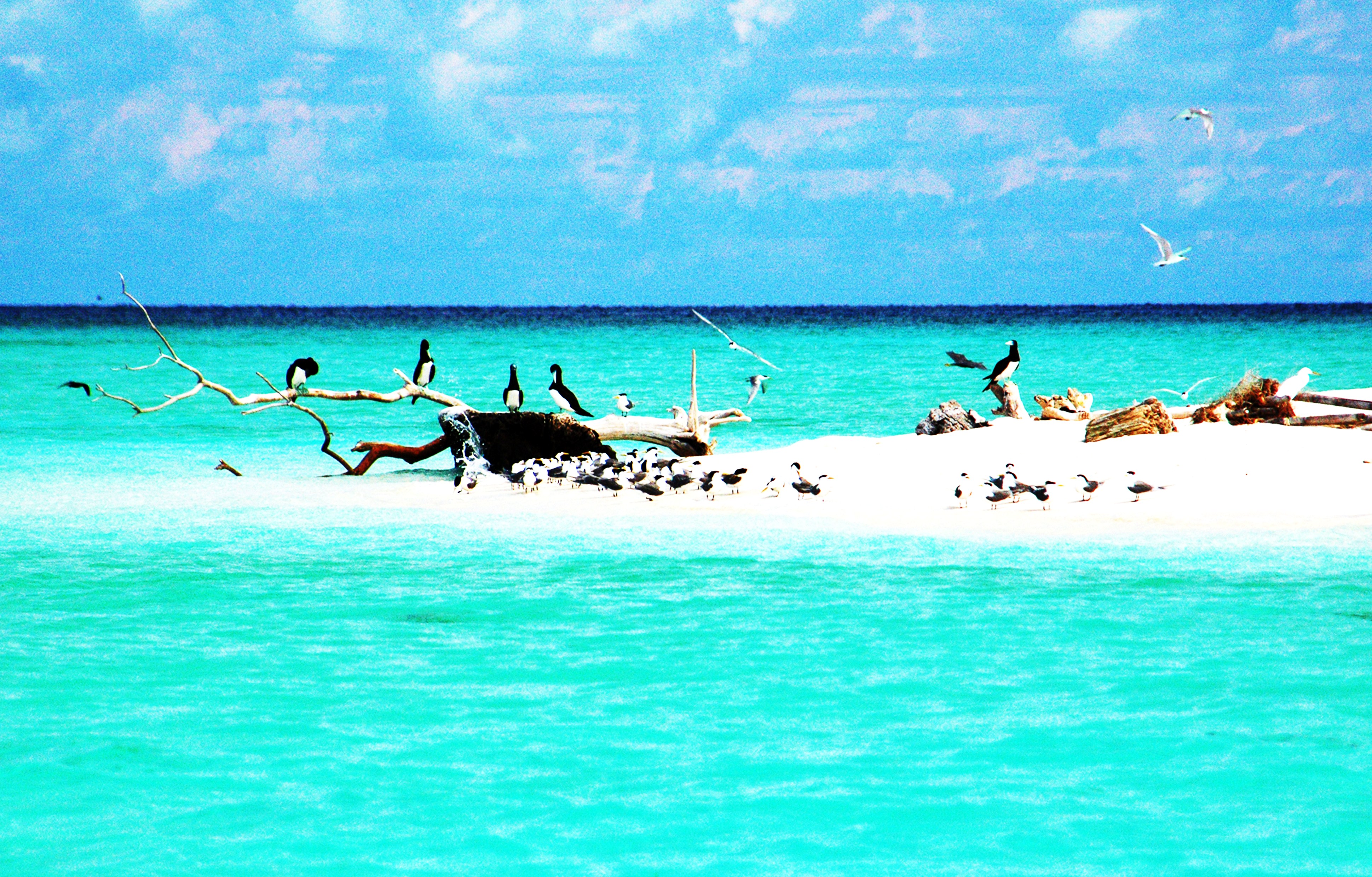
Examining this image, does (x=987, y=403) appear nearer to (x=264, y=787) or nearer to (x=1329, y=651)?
(x=1329, y=651)

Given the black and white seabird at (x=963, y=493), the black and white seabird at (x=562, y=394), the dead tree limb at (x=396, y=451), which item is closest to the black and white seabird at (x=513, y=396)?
the black and white seabird at (x=562, y=394)

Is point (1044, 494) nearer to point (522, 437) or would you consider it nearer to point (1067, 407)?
point (522, 437)

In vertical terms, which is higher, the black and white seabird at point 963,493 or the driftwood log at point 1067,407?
the driftwood log at point 1067,407

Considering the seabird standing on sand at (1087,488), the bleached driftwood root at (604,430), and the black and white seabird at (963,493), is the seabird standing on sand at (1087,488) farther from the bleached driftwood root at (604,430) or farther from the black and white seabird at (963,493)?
the bleached driftwood root at (604,430)

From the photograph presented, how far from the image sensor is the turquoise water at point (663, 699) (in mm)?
5754

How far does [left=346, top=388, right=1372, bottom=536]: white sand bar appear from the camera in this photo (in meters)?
12.7

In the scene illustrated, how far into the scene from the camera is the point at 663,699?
24.5 feet

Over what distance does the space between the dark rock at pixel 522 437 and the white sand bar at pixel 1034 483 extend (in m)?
0.37

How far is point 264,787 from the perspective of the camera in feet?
20.6

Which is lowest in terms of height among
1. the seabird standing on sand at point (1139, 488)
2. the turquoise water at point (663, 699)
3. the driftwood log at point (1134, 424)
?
the turquoise water at point (663, 699)

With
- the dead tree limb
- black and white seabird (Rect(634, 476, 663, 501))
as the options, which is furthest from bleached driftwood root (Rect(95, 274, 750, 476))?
black and white seabird (Rect(634, 476, 663, 501))

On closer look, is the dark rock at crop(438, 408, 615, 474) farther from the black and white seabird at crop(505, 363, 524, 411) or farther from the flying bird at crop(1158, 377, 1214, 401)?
the flying bird at crop(1158, 377, 1214, 401)

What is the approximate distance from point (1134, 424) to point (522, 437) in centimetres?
701

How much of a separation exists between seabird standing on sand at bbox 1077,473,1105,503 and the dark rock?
17.3ft
